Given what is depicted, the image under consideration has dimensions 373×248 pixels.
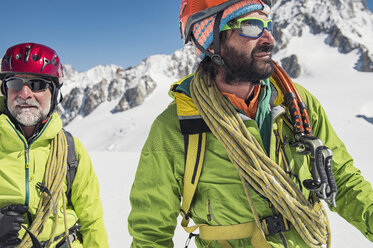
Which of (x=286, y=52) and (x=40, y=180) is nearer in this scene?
(x=40, y=180)

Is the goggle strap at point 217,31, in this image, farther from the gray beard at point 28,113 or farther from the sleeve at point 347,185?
the gray beard at point 28,113

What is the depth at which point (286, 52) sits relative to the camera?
77.4 m

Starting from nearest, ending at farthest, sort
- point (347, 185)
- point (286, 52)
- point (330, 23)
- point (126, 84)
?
1. point (347, 185)
2. point (286, 52)
3. point (330, 23)
4. point (126, 84)

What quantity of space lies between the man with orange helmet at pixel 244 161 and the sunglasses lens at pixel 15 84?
81.1 inches

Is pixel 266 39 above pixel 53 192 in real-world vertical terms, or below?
above

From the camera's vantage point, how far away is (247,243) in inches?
75.2

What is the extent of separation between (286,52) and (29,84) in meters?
82.6

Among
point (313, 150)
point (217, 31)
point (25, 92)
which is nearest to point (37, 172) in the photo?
point (25, 92)

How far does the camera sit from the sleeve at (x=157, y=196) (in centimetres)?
197

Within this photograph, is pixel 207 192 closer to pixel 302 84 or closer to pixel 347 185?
pixel 347 185

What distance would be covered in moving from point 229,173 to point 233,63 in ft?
2.84

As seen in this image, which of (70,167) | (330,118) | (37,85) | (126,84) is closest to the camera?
(70,167)

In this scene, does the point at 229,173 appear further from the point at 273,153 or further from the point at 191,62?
the point at 191,62

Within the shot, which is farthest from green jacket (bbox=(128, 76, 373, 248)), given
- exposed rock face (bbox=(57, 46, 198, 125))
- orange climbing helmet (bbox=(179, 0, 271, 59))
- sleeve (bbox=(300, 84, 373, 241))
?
exposed rock face (bbox=(57, 46, 198, 125))
